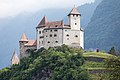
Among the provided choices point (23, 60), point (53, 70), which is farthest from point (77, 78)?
point (23, 60)

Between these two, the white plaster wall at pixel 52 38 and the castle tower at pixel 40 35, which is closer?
the white plaster wall at pixel 52 38

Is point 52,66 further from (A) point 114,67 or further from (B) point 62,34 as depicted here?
(A) point 114,67

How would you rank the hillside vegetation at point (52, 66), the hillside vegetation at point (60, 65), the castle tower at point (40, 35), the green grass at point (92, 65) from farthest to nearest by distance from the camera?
1. the castle tower at point (40, 35)
2. the green grass at point (92, 65)
3. the hillside vegetation at point (52, 66)
4. the hillside vegetation at point (60, 65)

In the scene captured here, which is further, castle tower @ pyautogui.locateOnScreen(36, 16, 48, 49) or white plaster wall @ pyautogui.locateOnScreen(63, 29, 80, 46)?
castle tower @ pyautogui.locateOnScreen(36, 16, 48, 49)

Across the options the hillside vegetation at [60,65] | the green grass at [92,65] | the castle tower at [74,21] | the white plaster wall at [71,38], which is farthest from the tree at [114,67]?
the castle tower at [74,21]

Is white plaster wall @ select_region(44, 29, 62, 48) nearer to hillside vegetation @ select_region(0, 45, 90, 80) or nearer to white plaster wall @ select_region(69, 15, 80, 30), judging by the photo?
hillside vegetation @ select_region(0, 45, 90, 80)

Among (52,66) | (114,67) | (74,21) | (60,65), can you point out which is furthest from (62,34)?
(114,67)

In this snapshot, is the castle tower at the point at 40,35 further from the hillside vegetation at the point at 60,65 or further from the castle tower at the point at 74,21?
the castle tower at the point at 74,21

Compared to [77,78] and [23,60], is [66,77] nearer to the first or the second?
[77,78]

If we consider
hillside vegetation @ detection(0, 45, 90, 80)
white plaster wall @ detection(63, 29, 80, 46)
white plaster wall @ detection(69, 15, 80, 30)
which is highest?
white plaster wall @ detection(69, 15, 80, 30)

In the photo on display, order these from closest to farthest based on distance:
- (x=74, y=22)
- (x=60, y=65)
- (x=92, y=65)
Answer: (x=60, y=65) → (x=92, y=65) → (x=74, y=22)

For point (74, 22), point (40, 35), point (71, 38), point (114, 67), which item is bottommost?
point (114, 67)

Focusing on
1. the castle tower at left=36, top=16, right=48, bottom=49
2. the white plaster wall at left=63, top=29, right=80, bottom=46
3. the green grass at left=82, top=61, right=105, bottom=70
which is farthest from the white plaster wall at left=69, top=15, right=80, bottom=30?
the green grass at left=82, top=61, right=105, bottom=70

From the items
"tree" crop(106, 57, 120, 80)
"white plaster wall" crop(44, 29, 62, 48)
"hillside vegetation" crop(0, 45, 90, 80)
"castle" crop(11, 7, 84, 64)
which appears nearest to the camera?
"tree" crop(106, 57, 120, 80)
